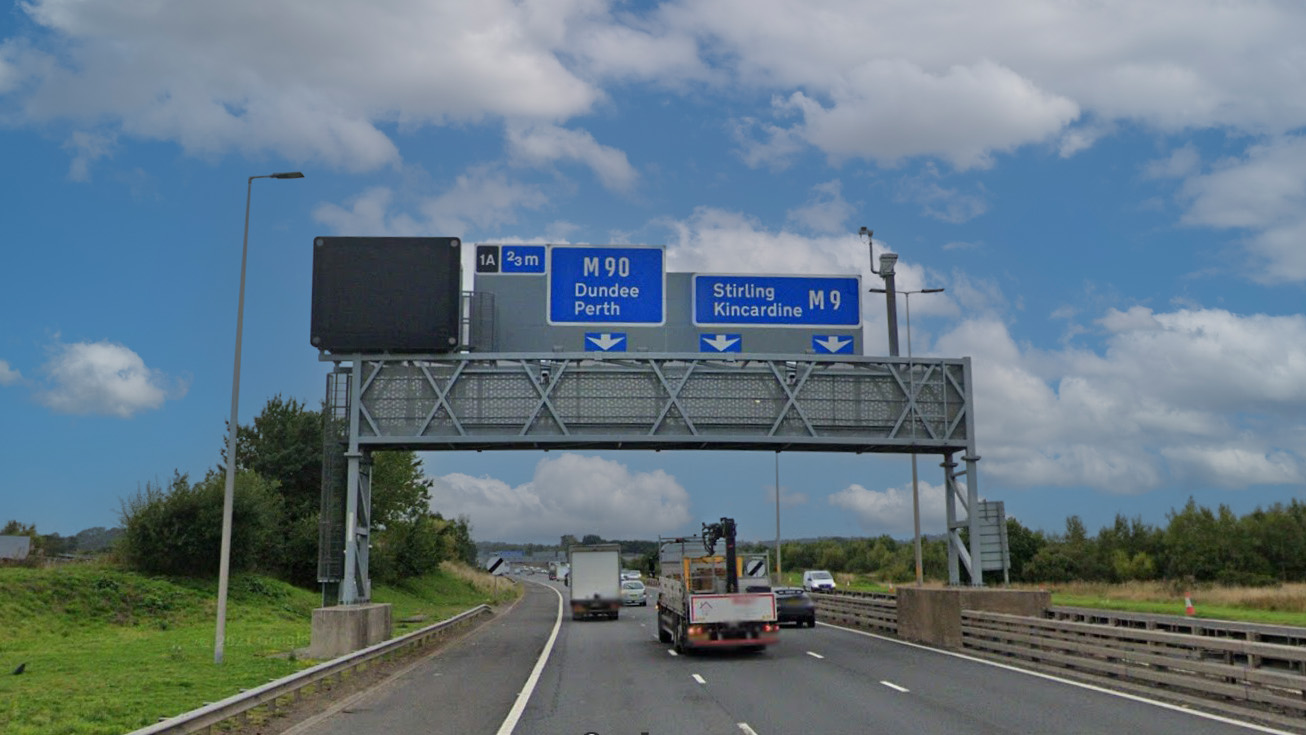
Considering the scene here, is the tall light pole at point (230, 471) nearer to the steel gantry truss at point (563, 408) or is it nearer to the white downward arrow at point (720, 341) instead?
the steel gantry truss at point (563, 408)

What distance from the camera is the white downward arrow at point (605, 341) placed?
27859 millimetres

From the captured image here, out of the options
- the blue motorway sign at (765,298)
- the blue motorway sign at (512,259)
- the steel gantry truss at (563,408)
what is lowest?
the steel gantry truss at (563,408)

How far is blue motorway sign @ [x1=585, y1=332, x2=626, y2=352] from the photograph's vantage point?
27859mm

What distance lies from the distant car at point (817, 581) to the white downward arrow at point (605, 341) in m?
36.6

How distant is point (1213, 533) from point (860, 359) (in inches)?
2216

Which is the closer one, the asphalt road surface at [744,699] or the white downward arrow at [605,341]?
the asphalt road surface at [744,699]

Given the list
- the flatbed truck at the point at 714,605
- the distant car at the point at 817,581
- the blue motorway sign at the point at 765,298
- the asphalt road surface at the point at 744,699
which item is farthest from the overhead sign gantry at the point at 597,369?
the distant car at the point at 817,581

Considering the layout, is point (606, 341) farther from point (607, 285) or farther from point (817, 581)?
point (817, 581)

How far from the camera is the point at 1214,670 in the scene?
15367 mm

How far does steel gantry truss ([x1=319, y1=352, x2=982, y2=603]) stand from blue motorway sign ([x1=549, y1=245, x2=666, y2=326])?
1.02 metres

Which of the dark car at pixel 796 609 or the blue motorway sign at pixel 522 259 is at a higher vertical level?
the blue motorway sign at pixel 522 259

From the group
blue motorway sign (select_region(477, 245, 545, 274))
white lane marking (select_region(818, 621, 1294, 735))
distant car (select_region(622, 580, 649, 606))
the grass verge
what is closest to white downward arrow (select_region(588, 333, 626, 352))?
blue motorway sign (select_region(477, 245, 545, 274))

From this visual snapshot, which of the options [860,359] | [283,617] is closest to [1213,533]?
[860,359]

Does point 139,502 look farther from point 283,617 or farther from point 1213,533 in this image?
point 1213,533
